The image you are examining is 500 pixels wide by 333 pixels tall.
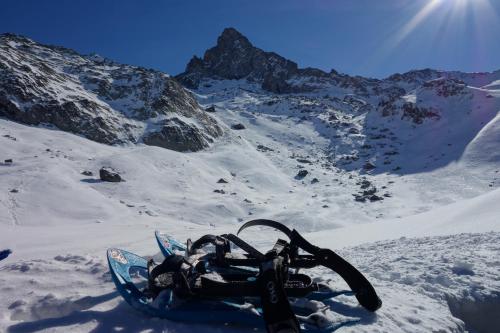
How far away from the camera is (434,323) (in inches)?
146

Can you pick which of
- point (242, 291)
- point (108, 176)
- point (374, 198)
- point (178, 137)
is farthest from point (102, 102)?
point (242, 291)

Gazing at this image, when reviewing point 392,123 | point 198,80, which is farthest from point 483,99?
point 198,80

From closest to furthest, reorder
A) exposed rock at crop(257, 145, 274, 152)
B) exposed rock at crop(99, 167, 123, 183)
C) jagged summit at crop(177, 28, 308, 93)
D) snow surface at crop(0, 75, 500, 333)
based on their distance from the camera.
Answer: snow surface at crop(0, 75, 500, 333)
exposed rock at crop(99, 167, 123, 183)
exposed rock at crop(257, 145, 274, 152)
jagged summit at crop(177, 28, 308, 93)

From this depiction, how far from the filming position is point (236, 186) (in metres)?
41.2

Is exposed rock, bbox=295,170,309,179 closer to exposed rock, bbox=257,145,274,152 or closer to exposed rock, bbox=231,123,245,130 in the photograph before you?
exposed rock, bbox=257,145,274,152

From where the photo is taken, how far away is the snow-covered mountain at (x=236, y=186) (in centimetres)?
428

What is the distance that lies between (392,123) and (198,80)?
85.7 m

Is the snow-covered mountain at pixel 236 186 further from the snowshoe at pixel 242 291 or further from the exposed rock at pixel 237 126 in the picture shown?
the exposed rock at pixel 237 126

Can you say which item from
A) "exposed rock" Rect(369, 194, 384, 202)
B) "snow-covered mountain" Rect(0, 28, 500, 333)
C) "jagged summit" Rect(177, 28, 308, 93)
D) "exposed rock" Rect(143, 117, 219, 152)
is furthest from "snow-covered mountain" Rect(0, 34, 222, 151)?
"jagged summit" Rect(177, 28, 308, 93)

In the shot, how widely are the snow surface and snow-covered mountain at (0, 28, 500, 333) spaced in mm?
45

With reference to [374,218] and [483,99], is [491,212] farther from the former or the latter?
[483,99]

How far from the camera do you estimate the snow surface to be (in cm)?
381

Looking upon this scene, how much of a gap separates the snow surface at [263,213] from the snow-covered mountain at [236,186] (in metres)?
0.04

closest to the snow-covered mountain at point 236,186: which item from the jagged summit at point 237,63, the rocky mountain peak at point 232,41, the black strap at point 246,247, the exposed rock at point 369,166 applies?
the exposed rock at point 369,166
